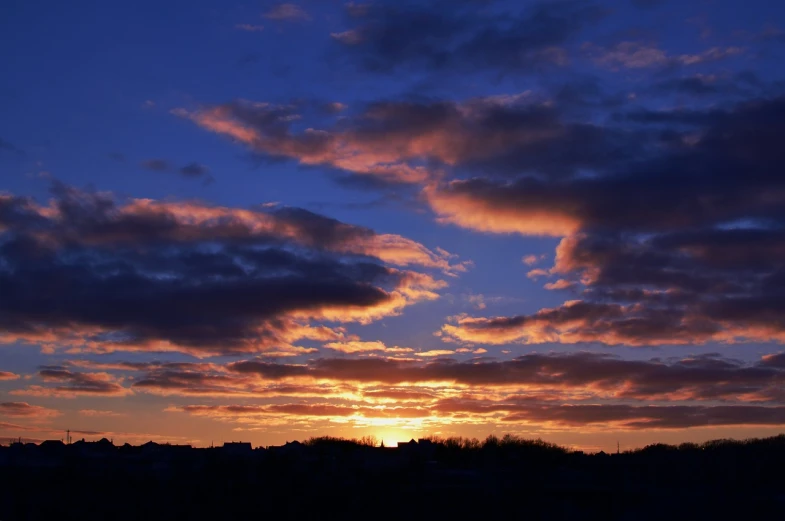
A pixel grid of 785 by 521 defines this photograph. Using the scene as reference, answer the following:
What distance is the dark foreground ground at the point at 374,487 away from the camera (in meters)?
42.7

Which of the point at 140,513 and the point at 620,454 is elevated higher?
the point at 620,454

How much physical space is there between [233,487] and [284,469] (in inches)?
211

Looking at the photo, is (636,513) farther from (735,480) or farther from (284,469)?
(284,469)

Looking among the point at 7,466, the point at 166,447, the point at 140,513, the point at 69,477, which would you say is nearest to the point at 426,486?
the point at 140,513

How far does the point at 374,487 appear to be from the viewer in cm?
4759

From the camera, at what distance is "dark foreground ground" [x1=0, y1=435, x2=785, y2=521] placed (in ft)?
140

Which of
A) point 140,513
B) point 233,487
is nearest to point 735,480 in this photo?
point 233,487

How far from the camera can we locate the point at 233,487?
157ft

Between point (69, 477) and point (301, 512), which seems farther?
point (69, 477)

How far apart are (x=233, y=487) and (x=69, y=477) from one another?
10850 mm

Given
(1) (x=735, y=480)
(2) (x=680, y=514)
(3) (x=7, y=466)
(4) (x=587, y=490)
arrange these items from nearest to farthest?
(2) (x=680, y=514), (4) (x=587, y=490), (1) (x=735, y=480), (3) (x=7, y=466)

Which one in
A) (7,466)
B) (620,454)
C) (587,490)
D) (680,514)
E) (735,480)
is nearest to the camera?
(680,514)

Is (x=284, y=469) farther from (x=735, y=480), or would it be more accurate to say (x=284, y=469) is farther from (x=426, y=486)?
(x=735, y=480)

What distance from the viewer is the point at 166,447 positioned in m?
73.6
